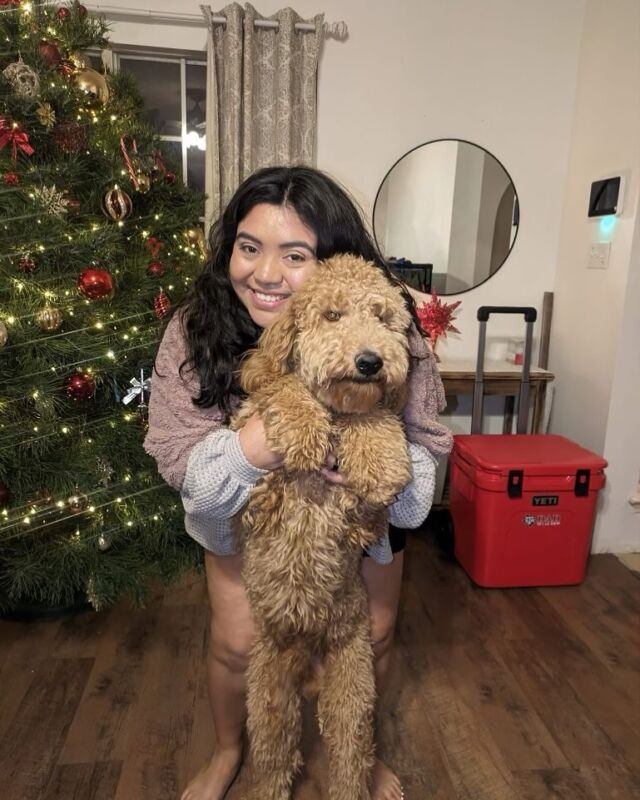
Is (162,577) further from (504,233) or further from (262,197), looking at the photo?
(504,233)

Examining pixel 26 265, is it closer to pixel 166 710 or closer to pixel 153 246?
pixel 153 246

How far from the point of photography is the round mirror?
3.00m

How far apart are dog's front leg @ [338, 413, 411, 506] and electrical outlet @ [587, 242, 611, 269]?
7.26 feet

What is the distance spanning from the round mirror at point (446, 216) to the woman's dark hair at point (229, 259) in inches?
71.8

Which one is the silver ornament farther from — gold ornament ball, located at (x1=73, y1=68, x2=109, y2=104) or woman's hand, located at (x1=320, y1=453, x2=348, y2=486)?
woman's hand, located at (x1=320, y1=453, x2=348, y2=486)

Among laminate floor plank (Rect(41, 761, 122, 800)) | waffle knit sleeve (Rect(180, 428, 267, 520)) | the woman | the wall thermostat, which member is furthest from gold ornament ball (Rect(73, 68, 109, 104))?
the wall thermostat

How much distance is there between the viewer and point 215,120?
269 cm

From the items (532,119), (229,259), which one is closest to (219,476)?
(229,259)

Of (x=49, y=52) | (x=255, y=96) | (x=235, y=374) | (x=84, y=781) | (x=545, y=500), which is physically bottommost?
(x=84, y=781)

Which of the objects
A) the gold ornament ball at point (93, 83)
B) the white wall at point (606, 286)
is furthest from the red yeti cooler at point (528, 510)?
the gold ornament ball at point (93, 83)

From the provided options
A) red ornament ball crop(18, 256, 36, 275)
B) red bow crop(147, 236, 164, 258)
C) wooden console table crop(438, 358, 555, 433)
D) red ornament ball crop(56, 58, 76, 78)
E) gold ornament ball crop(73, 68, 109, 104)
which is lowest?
wooden console table crop(438, 358, 555, 433)

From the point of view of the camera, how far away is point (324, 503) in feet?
3.28

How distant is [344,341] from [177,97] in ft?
8.65

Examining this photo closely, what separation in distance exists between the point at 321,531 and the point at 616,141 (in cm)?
256
